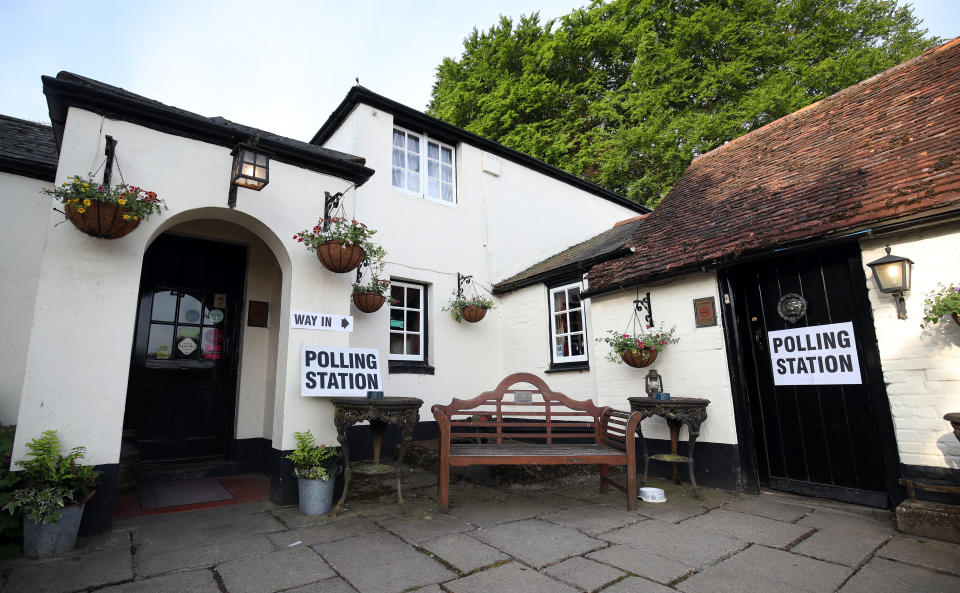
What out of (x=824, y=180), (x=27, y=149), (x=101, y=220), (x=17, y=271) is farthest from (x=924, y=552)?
(x=27, y=149)

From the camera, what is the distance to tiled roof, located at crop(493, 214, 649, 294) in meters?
6.81

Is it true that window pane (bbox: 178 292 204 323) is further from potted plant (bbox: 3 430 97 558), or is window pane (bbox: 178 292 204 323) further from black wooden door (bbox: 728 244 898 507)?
black wooden door (bbox: 728 244 898 507)

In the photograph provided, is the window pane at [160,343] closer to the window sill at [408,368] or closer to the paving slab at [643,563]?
the window sill at [408,368]

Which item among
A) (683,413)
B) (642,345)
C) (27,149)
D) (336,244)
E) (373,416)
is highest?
(27,149)

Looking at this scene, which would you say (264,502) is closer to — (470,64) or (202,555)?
(202,555)

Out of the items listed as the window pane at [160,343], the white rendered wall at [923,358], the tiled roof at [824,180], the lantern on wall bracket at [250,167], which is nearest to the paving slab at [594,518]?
the white rendered wall at [923,358]

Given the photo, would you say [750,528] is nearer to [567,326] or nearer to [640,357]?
[640,357]

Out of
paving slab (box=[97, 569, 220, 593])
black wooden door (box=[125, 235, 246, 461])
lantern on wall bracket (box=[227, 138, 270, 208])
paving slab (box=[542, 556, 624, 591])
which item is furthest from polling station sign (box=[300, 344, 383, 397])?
paving slab (box=[542, 556, 624, 591])

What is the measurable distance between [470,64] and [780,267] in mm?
15035

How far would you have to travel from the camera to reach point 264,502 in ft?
14.4

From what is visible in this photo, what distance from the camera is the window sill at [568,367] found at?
6.85m

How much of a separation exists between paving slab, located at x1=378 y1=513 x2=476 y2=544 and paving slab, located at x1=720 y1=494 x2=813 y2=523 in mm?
2545

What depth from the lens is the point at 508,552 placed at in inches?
124

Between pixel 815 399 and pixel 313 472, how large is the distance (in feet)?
16.2
